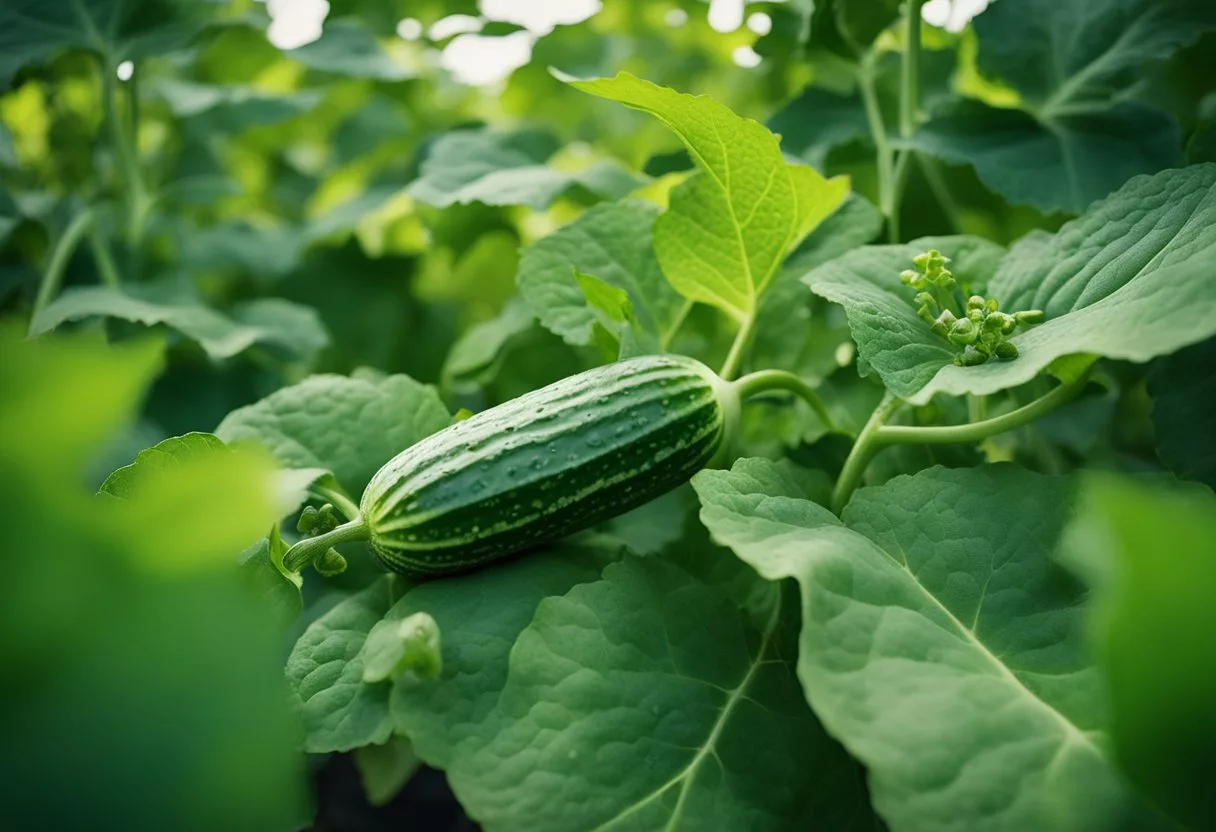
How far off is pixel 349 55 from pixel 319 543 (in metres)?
1.06

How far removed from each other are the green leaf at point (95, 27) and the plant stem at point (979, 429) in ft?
4.24

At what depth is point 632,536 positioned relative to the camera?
3.38ft

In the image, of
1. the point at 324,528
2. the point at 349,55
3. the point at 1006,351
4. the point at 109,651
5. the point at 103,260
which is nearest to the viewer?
the point at 109,651

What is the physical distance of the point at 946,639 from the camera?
0.68 m

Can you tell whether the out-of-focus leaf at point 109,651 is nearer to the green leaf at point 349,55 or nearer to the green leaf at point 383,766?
the green leaf at point 383,766

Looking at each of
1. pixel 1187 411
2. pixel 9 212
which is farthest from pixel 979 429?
pixel 9 212

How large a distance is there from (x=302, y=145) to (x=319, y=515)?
156cm

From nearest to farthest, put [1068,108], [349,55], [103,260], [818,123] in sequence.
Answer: [1068,108] → [818,123] → [103,260] → [349,55]

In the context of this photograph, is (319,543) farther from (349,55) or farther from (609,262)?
(349,55)

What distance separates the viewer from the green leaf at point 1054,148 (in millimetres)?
1108

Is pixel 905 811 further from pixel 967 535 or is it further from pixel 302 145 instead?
pixel 302 145

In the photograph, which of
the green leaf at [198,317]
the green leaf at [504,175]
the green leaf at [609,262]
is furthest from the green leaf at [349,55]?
the green leaf at [609,262]

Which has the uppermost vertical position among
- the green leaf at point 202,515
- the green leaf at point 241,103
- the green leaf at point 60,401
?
the green leaf at point 60,401

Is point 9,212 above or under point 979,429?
under
